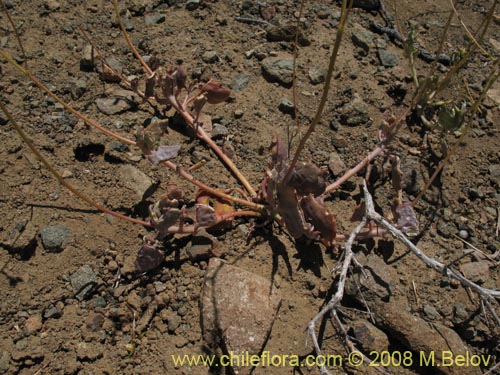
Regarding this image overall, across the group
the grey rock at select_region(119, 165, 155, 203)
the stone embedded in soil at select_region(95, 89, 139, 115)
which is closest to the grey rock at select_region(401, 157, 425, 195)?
the grey rock at select_region(119, 165, 155, 203)

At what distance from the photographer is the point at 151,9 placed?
3582mm

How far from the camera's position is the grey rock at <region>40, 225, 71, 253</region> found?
8.13 ft

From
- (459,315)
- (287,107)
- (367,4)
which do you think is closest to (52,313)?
(287,107)

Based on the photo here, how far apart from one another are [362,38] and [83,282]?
8.70 feet

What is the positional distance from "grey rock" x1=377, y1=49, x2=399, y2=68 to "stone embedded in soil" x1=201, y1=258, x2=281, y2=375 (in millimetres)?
2026

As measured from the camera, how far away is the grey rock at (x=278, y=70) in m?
3.29

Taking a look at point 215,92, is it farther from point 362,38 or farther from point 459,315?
point 459,315

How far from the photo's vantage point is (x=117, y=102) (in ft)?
10.1

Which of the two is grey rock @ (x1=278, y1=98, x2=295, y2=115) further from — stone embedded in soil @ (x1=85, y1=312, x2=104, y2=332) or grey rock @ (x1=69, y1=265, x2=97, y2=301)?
stone embedded in soil @ (x1=85, y1=312, x2=104, y2=332)

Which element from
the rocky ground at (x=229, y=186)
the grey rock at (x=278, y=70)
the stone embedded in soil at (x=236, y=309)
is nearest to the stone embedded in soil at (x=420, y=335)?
the rocky ground at (x=229, y=186)

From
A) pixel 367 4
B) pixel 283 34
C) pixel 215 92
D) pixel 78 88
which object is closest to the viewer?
pixel 215 92

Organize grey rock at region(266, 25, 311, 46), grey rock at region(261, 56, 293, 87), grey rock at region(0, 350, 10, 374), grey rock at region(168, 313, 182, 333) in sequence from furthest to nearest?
grey rock at region(266, 25, 311, 46) → grey rock at region(261, 56, 293, 87) → grey rock at region(168, 313, 182, 333) → grey rock at region(0, 350, 10, 374)

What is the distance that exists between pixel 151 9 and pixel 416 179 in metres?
2.31

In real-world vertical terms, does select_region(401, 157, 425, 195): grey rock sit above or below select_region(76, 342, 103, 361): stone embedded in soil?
above
